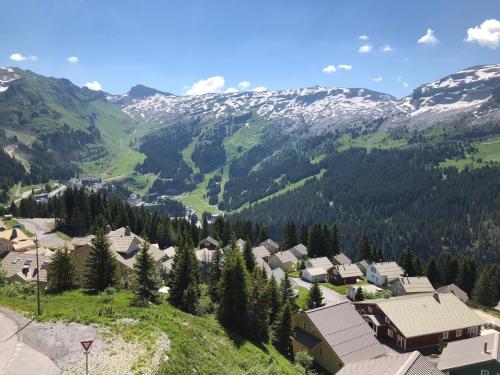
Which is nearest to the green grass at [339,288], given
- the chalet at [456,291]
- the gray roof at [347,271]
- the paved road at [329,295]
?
the paved road at [329,295]

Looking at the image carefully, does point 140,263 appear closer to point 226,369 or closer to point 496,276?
point 226,369

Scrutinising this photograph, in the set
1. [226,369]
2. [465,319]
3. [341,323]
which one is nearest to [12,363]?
[226,369]

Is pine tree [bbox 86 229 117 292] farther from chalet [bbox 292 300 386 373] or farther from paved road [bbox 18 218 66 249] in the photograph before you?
paved road [bbox 18 218 66 249]

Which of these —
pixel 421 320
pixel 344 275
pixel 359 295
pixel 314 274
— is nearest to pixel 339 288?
pixel 344 275

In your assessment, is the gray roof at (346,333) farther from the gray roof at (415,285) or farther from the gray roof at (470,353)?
the gray roof at (415,285)

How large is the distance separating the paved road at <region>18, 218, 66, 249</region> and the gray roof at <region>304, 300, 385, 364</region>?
6652cm

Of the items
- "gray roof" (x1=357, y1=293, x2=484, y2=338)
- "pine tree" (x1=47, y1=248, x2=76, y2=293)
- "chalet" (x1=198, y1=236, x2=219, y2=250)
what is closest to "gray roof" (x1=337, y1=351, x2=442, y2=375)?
"gray roof" (x1=357, y1=293, x2=484, y2=338)

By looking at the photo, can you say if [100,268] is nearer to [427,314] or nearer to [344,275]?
[427,314]

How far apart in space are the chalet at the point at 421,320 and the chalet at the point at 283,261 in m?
46.6

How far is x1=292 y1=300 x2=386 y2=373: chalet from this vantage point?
49.4 meters

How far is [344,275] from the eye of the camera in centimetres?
10244

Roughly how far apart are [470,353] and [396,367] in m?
20.5

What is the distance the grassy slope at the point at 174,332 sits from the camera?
29.5 metres

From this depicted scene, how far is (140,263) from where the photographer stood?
1837 inches
